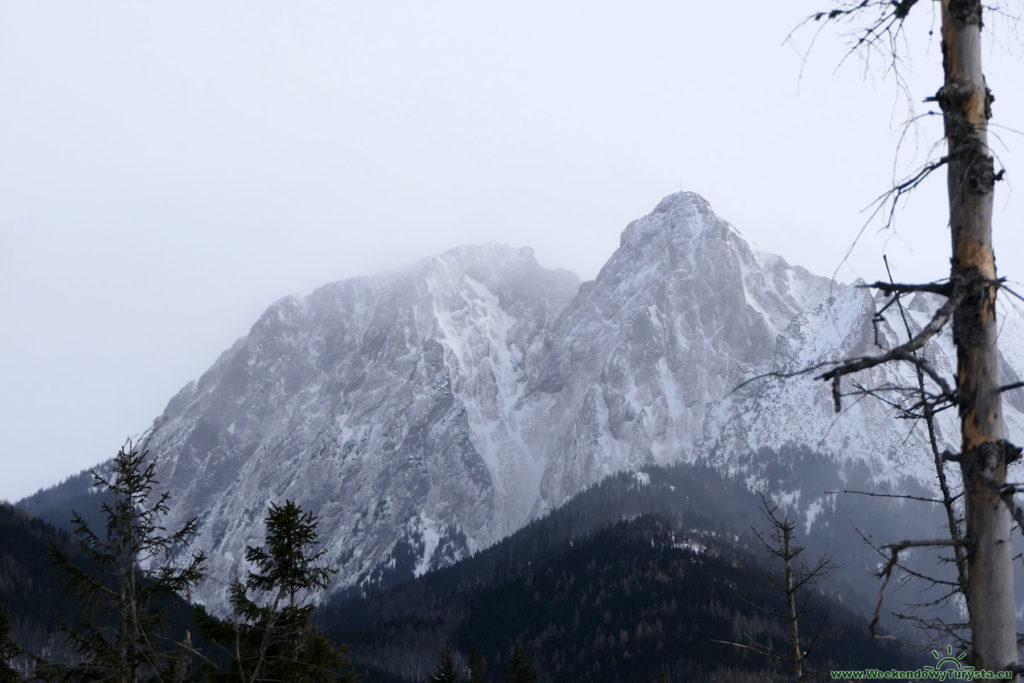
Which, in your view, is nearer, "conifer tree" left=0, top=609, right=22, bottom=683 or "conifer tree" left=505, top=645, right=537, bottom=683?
"conifer tree" left=0, top=609, right=22, bottom=683

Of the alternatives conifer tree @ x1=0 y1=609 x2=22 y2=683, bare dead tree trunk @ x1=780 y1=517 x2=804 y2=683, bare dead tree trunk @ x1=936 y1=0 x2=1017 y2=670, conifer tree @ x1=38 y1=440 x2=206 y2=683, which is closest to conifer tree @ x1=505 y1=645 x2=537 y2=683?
conifer tree @ x1=0 y1=609 x2=22 y2=683

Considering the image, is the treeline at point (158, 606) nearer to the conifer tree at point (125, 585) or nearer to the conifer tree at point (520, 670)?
the conifer tree at point (125, 585)

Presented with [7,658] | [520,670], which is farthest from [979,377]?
[520,670]

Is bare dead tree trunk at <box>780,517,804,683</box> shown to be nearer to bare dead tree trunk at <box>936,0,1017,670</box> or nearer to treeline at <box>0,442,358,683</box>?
treeline at <box>0,442,358,683</box>

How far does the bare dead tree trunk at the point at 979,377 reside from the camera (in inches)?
251

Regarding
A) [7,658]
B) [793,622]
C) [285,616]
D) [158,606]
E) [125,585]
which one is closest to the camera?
[285,616]

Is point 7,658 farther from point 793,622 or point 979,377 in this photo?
point 979,377

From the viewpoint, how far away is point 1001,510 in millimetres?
6324

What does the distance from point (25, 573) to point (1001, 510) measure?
635 feet

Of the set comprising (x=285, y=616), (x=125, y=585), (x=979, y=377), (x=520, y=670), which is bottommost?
(x=520, y=670)

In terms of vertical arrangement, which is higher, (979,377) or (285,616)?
(979,377)

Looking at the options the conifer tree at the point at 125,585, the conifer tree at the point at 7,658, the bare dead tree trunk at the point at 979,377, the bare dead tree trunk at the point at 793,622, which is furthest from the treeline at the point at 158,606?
the bare dead tree trunk at the point at 979,377

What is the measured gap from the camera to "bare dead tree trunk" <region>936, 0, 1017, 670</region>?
6.39 meters

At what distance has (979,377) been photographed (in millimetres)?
6438
